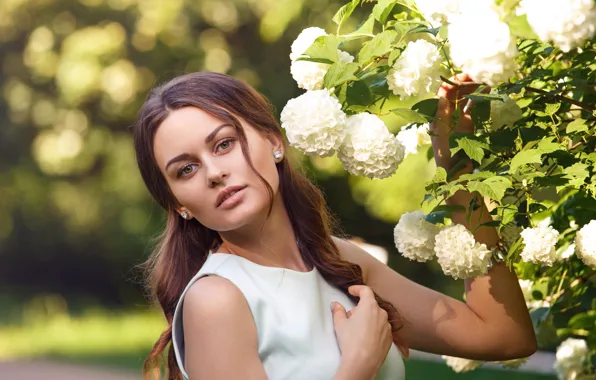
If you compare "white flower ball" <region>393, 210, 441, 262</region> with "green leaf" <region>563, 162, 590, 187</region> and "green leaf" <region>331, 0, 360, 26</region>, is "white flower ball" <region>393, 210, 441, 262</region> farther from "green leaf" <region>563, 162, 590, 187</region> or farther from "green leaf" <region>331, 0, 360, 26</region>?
"green leaf" <region>331, 0, 360, 26</region>

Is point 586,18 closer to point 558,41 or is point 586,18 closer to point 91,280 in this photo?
point 558,41

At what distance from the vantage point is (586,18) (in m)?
1.54

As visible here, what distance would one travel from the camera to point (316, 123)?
6.20 feet

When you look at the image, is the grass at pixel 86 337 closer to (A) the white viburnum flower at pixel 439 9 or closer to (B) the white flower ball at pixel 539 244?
(B) the white flower ball at pixel 539 244

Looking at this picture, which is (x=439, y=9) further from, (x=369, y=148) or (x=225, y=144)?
(x=225, y=144)

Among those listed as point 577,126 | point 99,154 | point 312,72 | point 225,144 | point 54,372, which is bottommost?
point 54,372

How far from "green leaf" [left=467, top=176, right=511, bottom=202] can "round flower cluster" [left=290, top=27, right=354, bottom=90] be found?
0.36 metres

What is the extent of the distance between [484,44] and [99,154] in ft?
33.6

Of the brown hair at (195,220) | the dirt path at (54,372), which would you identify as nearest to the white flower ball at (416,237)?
the brown hair at (195,220)

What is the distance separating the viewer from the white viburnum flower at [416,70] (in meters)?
1.92

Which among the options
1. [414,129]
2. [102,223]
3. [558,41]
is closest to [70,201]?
[102,223]

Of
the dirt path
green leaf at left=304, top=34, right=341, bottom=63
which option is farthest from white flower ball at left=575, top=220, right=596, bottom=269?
the dirt path

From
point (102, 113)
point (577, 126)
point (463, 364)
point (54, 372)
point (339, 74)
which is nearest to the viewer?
point (339, 74)

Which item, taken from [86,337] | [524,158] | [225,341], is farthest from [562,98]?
[86,337]
